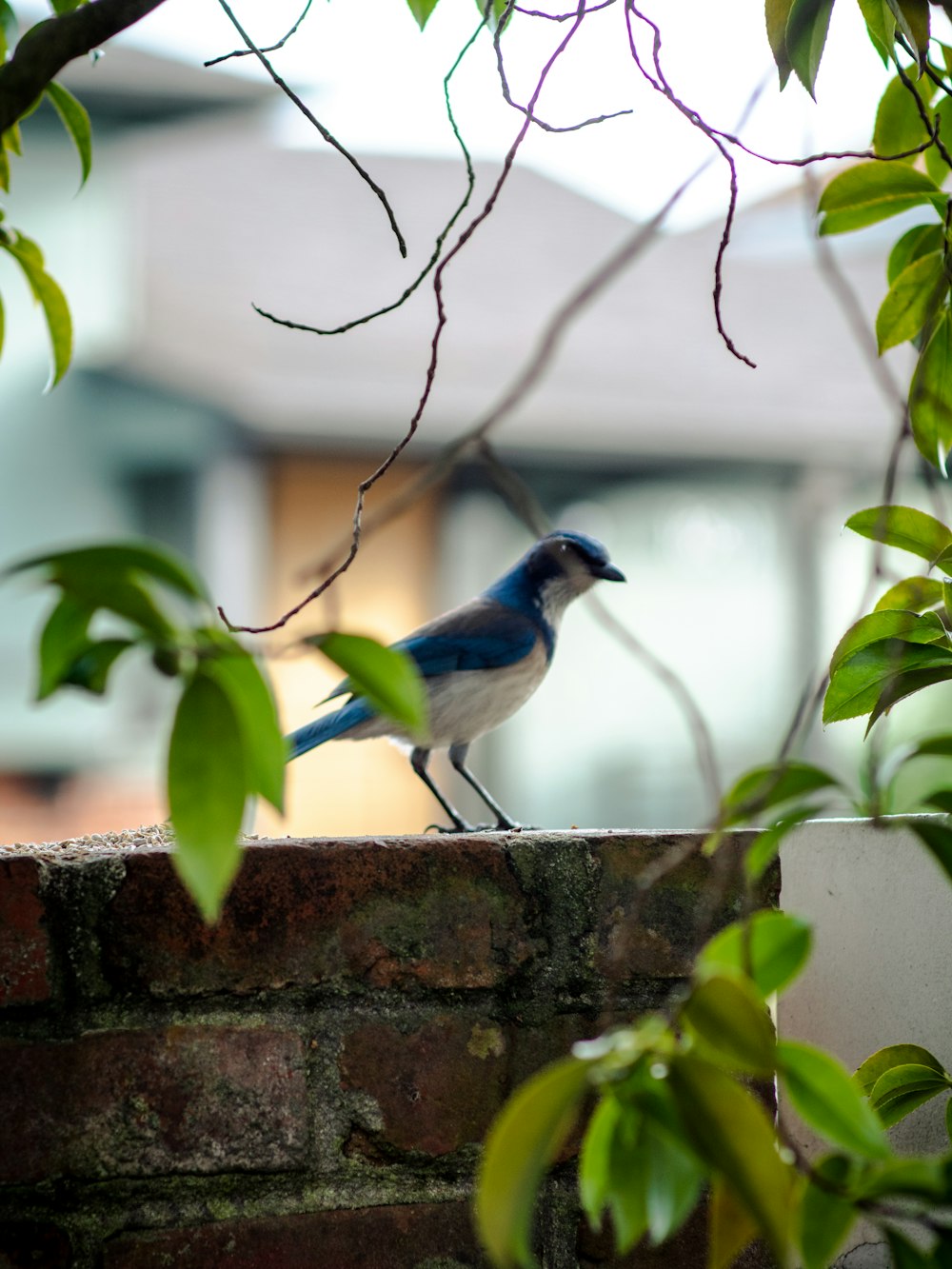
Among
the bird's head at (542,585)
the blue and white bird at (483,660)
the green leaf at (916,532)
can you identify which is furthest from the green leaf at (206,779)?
the bird's head at (542,585)

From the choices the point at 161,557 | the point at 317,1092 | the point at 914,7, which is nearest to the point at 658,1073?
the point at 161,557

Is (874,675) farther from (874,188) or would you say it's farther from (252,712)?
(252,712)

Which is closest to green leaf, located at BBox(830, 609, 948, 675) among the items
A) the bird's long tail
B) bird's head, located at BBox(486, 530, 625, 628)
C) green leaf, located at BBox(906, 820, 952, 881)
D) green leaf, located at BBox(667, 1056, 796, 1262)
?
green leaf, located at BBox(906, 820, 952, 881)

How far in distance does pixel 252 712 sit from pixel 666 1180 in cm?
21

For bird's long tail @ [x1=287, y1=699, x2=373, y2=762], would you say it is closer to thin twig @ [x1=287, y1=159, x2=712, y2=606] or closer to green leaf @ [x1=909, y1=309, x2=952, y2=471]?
green leaf @ [x1=909, y1=309, x2=952, y2=471]

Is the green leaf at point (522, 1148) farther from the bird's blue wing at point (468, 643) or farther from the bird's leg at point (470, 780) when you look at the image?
the bird's blue wing at point (468, 643)

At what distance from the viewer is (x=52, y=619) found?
1.51ft

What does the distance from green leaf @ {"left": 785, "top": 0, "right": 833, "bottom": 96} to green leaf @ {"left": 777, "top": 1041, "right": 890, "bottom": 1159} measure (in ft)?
1.61

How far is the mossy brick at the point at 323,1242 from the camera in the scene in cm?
75

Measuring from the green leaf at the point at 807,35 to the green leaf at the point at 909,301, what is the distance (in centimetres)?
15

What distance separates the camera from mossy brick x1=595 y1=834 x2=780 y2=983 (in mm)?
836

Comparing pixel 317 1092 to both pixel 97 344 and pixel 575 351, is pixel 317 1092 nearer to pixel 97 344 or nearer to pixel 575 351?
pixel 97 344

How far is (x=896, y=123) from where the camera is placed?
2.74 feet

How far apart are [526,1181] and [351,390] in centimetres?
663
